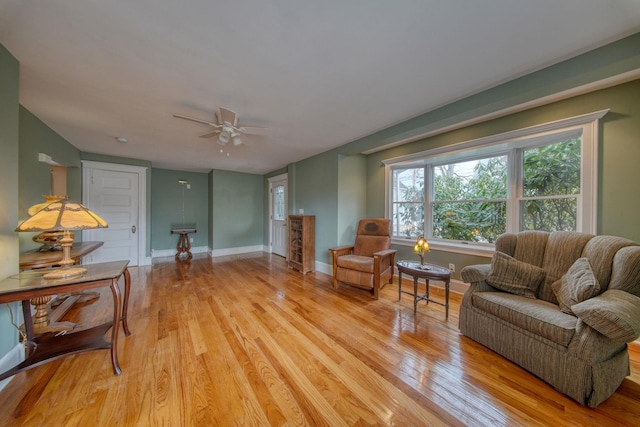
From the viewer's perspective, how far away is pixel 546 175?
96.3 inches

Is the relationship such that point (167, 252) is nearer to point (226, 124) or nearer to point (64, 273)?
point (64, 273)

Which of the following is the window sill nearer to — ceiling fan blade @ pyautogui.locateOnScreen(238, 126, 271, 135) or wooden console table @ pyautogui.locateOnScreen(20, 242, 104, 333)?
ceiling fan blade @ pyautogui.locateOnScreen(238, 126, 271, 135)

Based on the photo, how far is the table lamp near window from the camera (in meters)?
1.42

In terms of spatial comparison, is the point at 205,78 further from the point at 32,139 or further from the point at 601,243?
the point at 601,243

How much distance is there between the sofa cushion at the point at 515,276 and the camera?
73.4 inches

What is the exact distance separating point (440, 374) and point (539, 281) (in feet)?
4.13

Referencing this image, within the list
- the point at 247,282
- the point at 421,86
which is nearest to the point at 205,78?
the point at 421,86

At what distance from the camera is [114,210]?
425 centimetres

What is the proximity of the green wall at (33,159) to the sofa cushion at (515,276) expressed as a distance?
486cm

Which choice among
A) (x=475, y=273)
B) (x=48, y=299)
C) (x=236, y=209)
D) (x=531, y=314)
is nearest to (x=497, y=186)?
(x=475, y=273)

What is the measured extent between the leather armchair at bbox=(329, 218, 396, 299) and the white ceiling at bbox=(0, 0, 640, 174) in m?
1.75

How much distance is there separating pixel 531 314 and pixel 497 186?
187 centimetres

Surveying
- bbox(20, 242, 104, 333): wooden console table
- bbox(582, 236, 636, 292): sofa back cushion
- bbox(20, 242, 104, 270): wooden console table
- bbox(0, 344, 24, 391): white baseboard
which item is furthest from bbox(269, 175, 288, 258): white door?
bbox(582, 236, 636, 292): sofa back cushion

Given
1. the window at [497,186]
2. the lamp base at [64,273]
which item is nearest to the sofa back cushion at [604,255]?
the window at [497,186]
